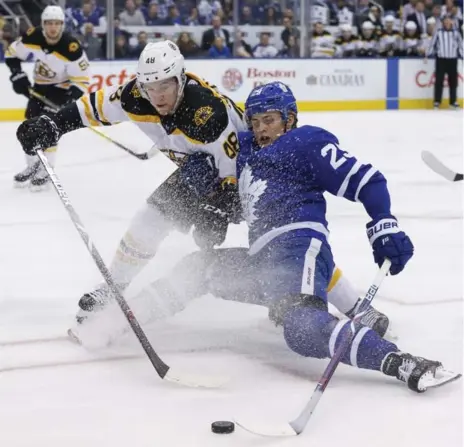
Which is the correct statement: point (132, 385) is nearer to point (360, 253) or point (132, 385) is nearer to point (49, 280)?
point (49, 280)

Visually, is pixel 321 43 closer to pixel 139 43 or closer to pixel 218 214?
pixel 139 43

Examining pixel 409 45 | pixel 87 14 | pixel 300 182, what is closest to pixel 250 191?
pixel 300 182

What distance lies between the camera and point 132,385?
2.86 meters

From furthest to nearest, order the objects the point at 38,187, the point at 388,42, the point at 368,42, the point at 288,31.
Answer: the point at 388,42, the point at 368,42, the point at 288,31, the point at 38,187

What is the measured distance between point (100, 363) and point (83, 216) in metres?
2.66

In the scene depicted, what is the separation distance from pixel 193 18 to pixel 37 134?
7.99 metres

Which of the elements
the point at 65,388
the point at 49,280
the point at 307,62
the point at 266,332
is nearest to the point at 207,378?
the point at 65,388

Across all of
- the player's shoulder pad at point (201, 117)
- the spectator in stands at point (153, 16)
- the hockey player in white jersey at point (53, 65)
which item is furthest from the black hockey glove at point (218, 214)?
the spectator in stands at point (153, 16)

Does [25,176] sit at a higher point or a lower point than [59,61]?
lower

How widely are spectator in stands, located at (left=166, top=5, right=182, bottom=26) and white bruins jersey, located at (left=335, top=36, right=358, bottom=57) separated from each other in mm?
1774

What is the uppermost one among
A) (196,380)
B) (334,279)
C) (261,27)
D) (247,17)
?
(247,17)

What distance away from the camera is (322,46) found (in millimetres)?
11438

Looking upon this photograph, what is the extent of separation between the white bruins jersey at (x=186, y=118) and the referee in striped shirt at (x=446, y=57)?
331 inches

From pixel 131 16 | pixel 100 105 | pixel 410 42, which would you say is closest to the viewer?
pixel 100 105
